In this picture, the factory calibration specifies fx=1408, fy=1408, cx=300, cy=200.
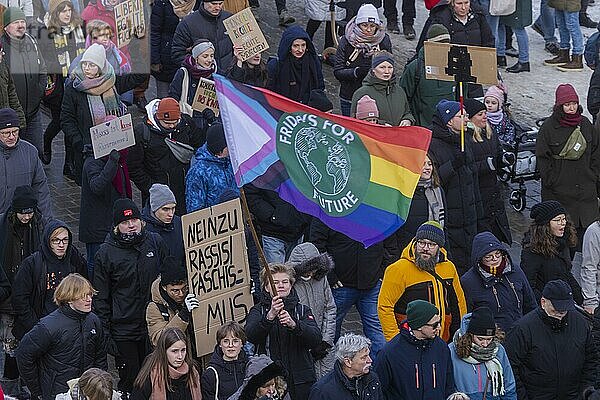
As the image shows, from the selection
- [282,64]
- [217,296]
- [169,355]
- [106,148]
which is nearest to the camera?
[169,355]

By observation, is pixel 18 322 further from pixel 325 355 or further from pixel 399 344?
pixel 399 344

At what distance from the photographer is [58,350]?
32.6 feet

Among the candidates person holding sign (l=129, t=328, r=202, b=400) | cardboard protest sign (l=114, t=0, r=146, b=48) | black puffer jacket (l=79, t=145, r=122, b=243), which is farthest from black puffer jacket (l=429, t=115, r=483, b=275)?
cardboard protest sign (l=114, t=0, r=146, b=48)

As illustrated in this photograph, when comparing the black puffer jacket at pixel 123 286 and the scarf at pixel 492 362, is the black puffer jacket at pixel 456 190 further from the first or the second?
the black puffer jacket at pixel 123 286

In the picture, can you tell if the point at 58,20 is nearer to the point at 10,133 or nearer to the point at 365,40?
the point at 10,133

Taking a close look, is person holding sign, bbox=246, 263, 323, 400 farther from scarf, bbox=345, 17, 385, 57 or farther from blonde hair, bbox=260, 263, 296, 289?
scarf, bbox=345, 17, 385, 57

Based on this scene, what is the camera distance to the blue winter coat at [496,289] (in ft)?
34.7

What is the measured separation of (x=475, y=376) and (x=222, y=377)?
175 centimetres

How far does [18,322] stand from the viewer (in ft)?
35.2

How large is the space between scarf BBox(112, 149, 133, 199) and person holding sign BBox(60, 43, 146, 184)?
0.79 metres

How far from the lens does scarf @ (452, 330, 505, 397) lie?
9.71 metres

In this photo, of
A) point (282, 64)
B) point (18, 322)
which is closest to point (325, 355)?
point (18, 322)

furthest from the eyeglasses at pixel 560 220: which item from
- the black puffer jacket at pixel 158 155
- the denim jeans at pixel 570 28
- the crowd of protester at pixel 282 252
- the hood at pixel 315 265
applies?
the denim jeans at pixel 570 28

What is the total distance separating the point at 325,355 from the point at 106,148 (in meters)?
2.83
